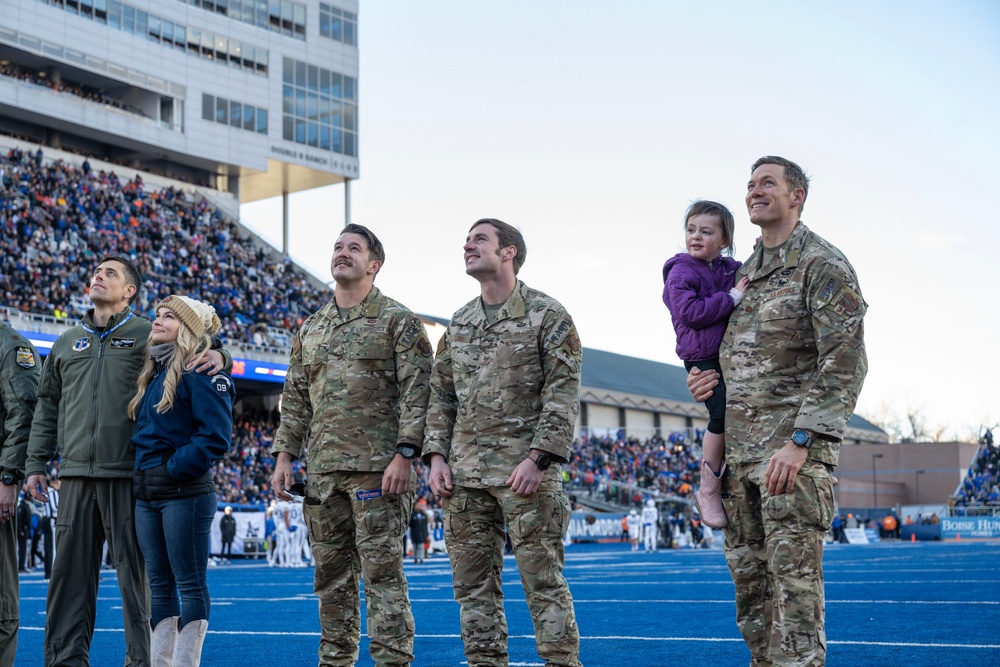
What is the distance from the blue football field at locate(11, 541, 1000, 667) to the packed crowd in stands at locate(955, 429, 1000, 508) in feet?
104

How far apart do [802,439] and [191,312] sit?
343 cm

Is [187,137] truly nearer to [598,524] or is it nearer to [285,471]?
[598,524]

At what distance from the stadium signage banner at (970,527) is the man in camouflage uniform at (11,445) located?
136 ft

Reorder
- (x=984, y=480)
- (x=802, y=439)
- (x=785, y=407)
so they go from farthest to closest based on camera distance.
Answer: (x=984, y=480), (x=785, y=407), (x=802, y=439)

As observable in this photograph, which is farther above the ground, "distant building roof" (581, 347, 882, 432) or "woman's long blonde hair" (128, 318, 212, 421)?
"distant building roof" (581, 347, 882, 432)

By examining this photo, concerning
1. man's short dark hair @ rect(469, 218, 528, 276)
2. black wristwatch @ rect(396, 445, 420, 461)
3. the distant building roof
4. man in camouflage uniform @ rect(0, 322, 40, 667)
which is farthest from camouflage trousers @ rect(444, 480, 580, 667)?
the distant building roof

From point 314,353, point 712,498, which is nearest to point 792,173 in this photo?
point 712,498

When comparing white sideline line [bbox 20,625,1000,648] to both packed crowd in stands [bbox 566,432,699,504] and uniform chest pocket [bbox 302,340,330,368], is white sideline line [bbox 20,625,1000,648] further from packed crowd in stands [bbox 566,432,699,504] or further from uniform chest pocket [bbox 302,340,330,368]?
packed crowd in stands [bbox 566,432,699,504]

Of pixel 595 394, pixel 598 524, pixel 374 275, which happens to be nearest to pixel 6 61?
pixel 598 524

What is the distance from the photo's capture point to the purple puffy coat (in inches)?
209

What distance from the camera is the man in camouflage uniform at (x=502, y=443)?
585 centimetres

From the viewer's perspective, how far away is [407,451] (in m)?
6.27

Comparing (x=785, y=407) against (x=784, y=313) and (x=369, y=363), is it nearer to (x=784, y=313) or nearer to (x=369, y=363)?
(x=784, y=313)

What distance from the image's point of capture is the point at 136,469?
6.41m
